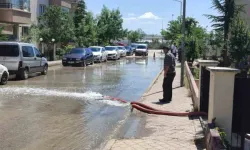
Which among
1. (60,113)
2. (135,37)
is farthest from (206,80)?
(135,37)

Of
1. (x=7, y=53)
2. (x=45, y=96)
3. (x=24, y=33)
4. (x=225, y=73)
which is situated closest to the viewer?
(x=225, y=73)

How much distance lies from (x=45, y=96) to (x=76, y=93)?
144cm

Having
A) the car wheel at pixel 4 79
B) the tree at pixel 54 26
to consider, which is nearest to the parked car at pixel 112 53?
the tree at pixel 54 26

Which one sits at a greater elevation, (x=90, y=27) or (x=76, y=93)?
(x=90, y=27)

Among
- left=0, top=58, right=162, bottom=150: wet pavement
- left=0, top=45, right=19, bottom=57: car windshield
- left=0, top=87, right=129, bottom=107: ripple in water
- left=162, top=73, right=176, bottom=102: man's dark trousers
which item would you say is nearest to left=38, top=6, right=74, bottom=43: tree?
left=0, top=45, right=19, bottom=57: car windshield

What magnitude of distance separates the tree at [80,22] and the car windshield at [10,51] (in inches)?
995

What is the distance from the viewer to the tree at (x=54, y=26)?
36219mm

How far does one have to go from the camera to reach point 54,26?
36562 mm

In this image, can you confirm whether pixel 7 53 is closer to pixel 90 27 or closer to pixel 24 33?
pixel 24 33

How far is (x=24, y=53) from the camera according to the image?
19406 mm

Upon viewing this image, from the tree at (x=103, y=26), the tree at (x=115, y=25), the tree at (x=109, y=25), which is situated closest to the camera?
Result: the tree at (x=103, y=26)

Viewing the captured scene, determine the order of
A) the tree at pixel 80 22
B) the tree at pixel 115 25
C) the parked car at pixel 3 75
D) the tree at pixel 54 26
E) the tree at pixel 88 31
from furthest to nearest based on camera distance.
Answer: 1. the tree at pixel 115 25
2. the tree at pixel 88 31
3. the tree at pixel 80 22
4. the tree at pixel 54 26
5. the parked car at pixel 3 75

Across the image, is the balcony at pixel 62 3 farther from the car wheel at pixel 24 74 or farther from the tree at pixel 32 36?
the car wheel at pixel 24 74

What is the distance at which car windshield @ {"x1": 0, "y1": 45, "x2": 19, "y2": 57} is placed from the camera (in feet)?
62.1
